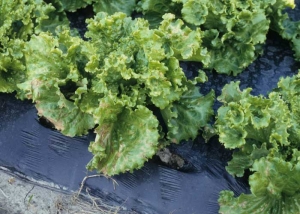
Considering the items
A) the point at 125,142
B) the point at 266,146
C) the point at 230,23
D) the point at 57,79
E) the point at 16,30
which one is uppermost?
the point at 230,23

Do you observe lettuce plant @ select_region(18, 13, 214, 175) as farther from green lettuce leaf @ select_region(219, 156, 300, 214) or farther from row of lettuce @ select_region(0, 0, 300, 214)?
green lettuce leaf @ select_region(219, 156, 300, 214)

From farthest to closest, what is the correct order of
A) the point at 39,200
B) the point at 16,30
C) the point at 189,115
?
the point at 16,30, the point at 39,200, the point at 189,115

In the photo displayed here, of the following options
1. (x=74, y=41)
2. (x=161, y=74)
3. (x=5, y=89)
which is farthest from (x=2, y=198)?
(x=161, y=74)

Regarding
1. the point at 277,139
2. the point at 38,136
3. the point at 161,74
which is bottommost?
the point at 38,136

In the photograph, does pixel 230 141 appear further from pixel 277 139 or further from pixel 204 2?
pixel 204 2

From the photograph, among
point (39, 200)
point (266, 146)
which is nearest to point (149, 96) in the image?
point (266, 146)

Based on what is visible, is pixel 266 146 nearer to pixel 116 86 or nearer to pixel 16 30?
pixel 116 86

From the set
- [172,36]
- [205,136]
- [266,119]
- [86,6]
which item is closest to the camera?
[266,119]
